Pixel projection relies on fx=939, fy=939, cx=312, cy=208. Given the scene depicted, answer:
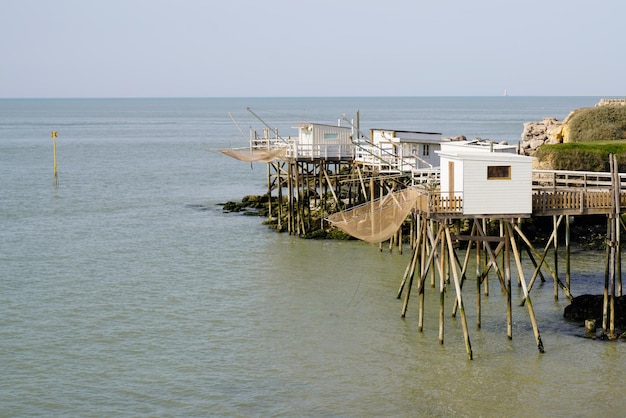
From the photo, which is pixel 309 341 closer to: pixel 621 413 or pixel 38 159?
pixel 621 413

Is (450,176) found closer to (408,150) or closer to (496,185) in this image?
(496,185)

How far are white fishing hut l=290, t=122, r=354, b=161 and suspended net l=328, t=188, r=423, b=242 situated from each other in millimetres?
13296

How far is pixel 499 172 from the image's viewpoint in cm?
2694

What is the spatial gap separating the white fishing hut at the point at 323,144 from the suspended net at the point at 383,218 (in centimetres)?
1330

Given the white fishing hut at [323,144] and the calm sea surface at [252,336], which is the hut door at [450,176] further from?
the white fishing hut at [323,144]

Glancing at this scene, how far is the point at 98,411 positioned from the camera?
75.6 ft

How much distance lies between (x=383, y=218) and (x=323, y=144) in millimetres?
16894

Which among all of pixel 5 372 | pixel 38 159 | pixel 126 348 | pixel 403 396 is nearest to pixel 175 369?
pixel 126 348

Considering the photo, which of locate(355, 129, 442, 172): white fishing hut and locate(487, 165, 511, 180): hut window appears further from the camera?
locate(355, 129, 442, 172): white fishing hut

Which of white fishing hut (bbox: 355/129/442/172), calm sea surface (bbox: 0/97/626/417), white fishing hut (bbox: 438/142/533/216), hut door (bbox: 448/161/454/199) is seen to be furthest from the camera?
white fishing hut (bbox: 355/129/442/172)

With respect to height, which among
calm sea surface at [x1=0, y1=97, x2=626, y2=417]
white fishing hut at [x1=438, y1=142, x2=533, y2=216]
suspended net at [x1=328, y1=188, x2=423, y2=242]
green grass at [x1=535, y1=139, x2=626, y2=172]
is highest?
green grass at [x1=535, y1=139, x2=626, y2=172]

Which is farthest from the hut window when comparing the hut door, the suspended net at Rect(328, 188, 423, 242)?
the suspended net at Rect(328, 188, 423, 242)

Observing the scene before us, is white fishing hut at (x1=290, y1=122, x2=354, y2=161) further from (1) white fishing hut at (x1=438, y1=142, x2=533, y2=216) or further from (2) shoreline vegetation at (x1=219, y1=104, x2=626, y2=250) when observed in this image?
(1) white fishing hut at (x1=438, y1=142, x2=533, y2=216)

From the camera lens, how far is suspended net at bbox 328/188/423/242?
2878cm
